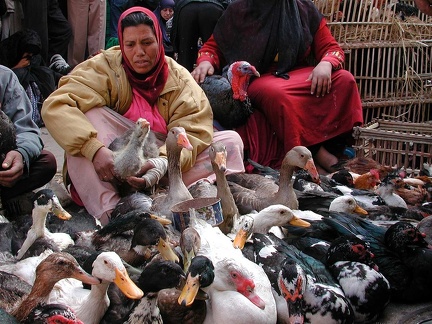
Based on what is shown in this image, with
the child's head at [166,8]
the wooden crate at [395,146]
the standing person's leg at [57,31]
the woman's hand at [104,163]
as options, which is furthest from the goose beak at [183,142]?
the child's head at [166,8]

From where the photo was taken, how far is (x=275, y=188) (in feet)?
16.6

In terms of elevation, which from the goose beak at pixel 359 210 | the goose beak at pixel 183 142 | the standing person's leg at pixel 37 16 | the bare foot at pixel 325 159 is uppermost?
the standing person's leg at pixel 37 16

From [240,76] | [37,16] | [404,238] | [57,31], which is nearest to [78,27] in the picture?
[57,31]

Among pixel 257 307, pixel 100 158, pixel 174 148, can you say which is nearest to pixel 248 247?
pixel 257 307

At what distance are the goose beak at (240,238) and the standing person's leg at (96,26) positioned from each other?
4.91 meters

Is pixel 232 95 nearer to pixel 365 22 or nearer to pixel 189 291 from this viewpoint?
pixel 365 22

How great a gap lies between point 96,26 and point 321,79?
10.9 feet

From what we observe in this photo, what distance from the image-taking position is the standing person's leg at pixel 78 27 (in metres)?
8.19

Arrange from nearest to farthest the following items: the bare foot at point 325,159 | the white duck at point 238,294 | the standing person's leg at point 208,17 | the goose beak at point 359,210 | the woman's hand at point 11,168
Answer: the white duck at point 238,294
the woman's hand at point 11,168
the goose beak at point 359,210
the bare foot at point 325,159
the standing person's leg at point 208,17

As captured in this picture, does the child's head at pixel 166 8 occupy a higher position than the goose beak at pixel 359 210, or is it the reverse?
the child's head at pixel 166 8

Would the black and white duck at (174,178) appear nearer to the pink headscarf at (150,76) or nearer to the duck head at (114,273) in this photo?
the pink headscarf at (150,76)

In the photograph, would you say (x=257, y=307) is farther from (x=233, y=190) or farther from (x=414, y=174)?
(x=414, y=174)

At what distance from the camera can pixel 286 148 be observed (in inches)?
238

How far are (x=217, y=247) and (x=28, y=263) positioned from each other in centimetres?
100
